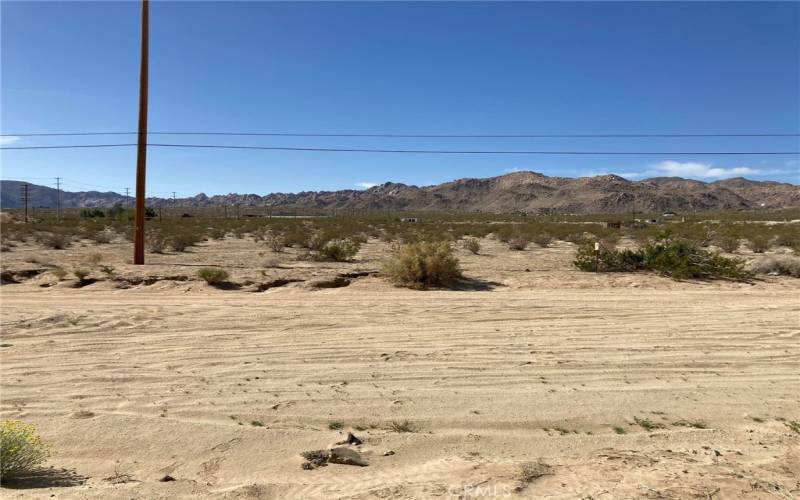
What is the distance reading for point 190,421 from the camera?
5926mm

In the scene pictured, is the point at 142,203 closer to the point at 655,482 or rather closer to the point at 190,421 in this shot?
the point at 190,421

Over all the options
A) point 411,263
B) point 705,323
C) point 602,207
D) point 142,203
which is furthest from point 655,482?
point 602,207

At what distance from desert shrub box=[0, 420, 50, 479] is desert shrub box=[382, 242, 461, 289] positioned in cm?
1169

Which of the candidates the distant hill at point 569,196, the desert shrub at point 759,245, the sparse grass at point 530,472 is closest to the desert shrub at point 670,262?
the desert shrub at point 759,245

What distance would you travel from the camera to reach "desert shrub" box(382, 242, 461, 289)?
16172 millimetres

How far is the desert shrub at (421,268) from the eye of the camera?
53.1 ft

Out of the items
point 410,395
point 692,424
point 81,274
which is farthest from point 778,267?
point 81,274

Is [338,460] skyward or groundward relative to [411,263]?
groundward

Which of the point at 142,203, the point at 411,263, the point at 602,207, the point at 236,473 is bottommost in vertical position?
the point at 236,473

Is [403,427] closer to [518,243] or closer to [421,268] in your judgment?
[421,268]

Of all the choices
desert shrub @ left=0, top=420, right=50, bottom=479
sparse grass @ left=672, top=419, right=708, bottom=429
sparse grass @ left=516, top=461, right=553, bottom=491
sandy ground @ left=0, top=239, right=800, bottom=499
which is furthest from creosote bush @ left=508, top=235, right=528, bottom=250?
desert shrub @ left=0, top=420, right=50, bottom=479

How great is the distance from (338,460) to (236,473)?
86cm

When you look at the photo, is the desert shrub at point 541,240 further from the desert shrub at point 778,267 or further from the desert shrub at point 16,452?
the desert shrub at point 16,452

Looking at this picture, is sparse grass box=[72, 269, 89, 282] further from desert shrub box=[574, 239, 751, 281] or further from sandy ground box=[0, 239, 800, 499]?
desert shrub box=[574, 239, 751, 281]
